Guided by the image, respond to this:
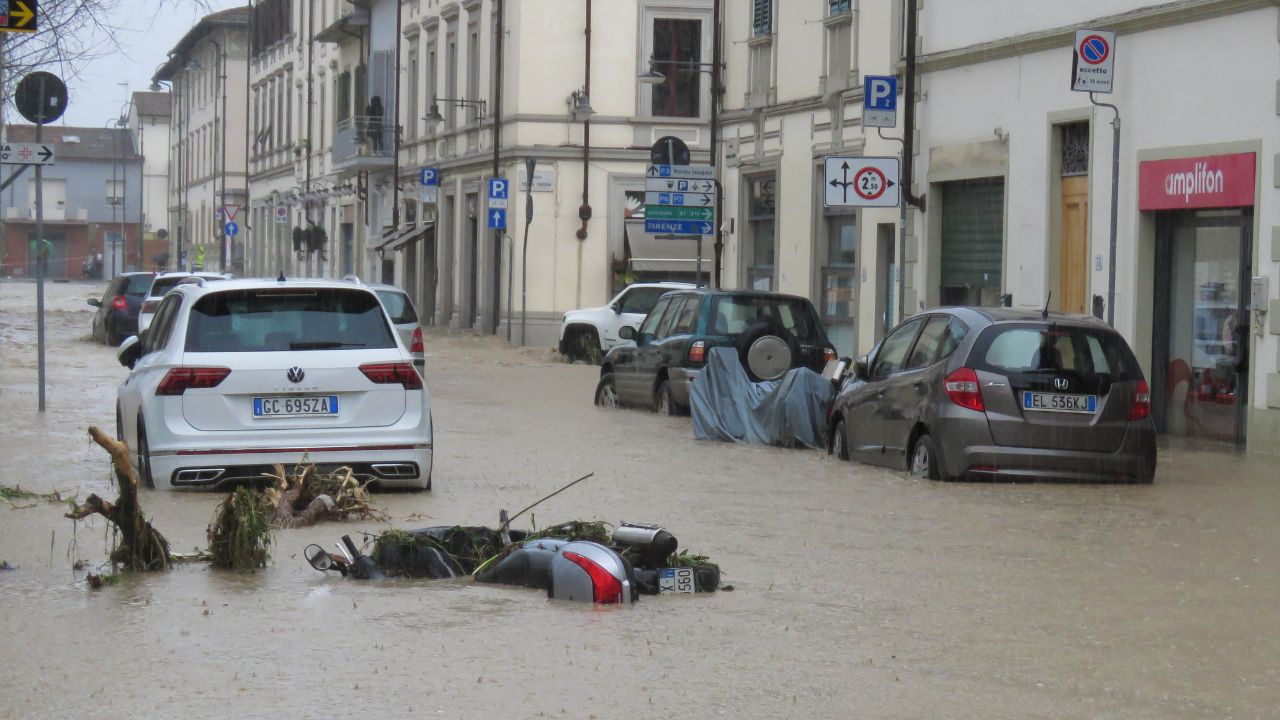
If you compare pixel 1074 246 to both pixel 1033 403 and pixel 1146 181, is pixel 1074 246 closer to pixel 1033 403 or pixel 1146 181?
pixel 1146 181

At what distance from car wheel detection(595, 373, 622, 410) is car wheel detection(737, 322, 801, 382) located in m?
3.59

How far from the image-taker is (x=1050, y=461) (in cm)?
1421

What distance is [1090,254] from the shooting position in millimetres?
20141

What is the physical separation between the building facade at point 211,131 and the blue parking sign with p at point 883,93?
189 feet

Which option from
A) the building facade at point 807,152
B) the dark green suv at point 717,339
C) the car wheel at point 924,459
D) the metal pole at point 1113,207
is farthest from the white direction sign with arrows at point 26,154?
the building facade at point 807,152

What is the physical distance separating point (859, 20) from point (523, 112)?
16.3m

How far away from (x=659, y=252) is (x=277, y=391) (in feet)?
94.5

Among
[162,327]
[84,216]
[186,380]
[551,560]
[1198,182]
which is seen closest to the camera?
[551,560]

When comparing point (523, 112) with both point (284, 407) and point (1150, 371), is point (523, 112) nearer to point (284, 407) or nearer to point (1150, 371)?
point (1150, 371)

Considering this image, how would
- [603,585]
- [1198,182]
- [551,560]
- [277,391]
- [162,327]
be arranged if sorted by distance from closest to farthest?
[603,585]
[551,560]
[277,391]
[162,327]
[1198,182]

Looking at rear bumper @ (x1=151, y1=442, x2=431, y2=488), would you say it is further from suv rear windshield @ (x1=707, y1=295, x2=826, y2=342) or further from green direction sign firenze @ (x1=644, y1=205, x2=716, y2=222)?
green direction sign firenze @ (x1=644, y1=205, x2=716, y2=222)

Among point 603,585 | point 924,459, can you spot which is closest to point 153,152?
point 924,459

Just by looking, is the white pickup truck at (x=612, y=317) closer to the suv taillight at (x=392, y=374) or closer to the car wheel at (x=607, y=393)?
the car wheel at (x=607, y=393)

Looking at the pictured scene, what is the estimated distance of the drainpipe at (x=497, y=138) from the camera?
41.9m
